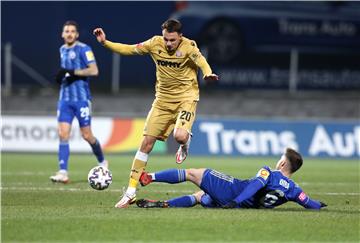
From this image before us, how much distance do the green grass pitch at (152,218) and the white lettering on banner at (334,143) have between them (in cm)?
778

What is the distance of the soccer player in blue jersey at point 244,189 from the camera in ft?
34.4

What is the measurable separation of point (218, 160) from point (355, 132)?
378 centimetres

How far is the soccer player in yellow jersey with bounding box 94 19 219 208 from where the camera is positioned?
11.4 metres

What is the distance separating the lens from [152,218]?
988cm

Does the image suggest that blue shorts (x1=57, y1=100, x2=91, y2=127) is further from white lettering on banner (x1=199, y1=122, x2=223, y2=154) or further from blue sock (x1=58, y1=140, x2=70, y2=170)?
white lettering on banner (x1=199, y1=122, x2=223, y2=154)

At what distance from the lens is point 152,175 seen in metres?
11.1

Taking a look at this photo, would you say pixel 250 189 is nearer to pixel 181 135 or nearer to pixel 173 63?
pixel 181 135

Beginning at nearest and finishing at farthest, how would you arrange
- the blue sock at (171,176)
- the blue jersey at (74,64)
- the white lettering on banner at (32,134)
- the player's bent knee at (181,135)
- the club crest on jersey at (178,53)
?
the blue sock at (171,176), the player's bent knee at (181,135), the club crest on jersey at (178,53), the blue jersey at (74,64), the white lettering on banner at (32,134)

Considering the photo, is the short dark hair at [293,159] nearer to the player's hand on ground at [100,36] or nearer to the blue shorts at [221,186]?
the blue shorts at [221,186]

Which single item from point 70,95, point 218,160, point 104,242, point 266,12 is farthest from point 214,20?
point 104,242

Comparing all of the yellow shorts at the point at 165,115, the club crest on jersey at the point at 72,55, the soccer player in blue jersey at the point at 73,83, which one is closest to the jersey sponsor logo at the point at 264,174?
the yellow shorts at the point at 165,115

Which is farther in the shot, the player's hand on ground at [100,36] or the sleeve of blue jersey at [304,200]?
the player's hand on ground at [100,36]

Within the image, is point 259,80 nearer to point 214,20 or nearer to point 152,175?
point 214,20

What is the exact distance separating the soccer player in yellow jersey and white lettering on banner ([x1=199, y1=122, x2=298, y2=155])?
11.1m
